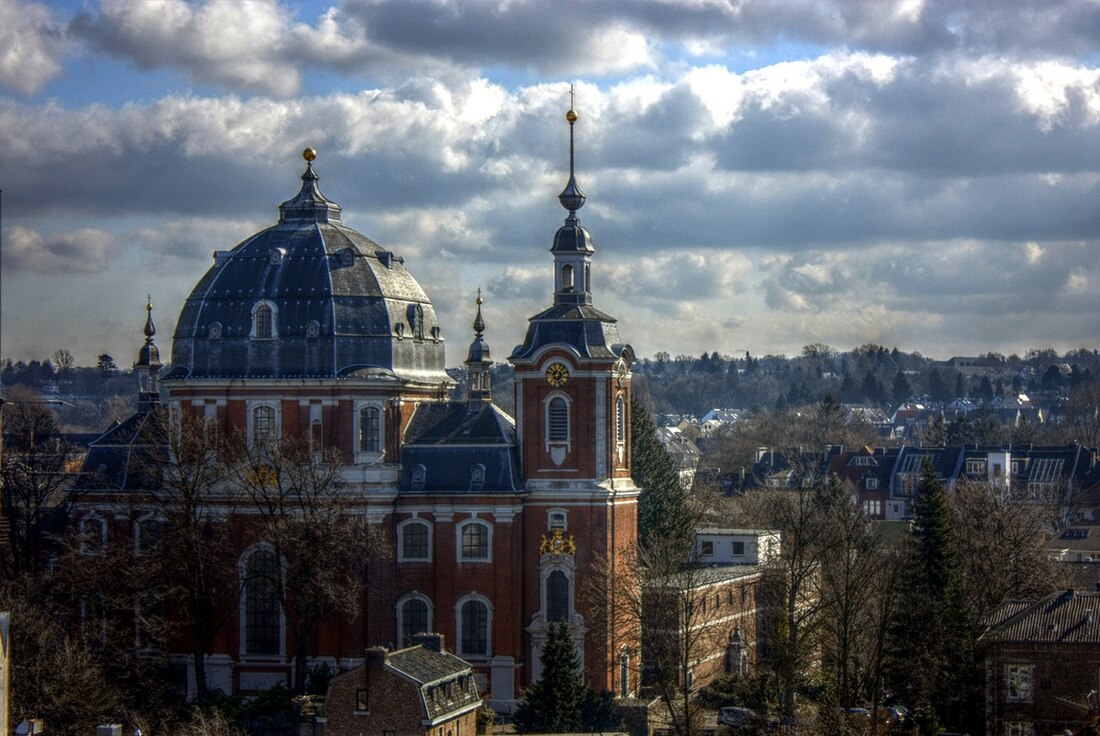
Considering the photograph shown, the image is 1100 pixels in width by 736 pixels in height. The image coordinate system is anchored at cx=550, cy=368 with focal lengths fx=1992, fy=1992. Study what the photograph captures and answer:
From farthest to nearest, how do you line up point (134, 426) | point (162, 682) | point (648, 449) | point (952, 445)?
point (952, 445), point (648, 449), point (134, 426), point (162, 682)

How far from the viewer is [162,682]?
71125 mm

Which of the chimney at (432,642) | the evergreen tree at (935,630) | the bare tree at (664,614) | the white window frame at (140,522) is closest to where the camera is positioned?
the chimney at (432,642)

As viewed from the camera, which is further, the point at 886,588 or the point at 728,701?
the point at 728,701

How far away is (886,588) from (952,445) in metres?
88.2

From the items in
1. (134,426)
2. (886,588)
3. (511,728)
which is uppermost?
(134,426)

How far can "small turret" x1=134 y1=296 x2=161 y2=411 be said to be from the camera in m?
84.5

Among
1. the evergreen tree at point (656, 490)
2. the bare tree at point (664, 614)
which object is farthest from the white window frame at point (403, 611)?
the evergreen tree at point (656, 490)

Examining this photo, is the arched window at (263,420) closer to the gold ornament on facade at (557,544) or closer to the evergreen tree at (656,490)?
the gold ornament on facade at (557,544)

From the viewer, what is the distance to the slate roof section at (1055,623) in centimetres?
6450

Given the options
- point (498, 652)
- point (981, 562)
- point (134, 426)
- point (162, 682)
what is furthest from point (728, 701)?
point (134, 426)

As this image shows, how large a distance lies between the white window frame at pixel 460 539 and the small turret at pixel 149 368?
1763cm

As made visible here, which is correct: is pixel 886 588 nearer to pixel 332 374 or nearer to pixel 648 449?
pixel 332 374

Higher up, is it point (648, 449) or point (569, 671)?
point (648, 449)

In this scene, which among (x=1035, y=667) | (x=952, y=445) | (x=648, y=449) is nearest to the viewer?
(x=1035, y=667)
